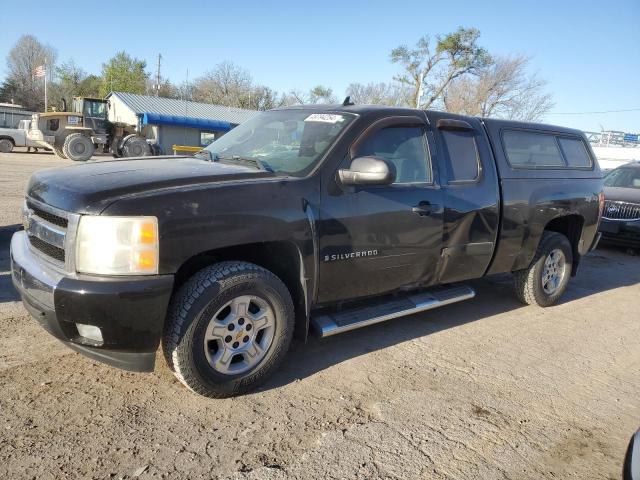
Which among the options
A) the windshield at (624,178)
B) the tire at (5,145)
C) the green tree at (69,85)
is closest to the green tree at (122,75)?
the green tree at (69,85)

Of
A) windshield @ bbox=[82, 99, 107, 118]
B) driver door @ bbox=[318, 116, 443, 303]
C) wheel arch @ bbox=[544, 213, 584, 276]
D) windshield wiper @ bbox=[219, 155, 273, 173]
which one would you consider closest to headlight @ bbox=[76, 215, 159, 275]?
windshield wiper @ bbox=[219, 155, 273, 173]

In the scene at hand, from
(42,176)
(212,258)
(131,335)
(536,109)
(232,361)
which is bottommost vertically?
(232,361)

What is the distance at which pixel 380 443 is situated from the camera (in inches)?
110

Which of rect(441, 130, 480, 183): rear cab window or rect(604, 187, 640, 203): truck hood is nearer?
rect(441, 130, 480, 183): rear cab window

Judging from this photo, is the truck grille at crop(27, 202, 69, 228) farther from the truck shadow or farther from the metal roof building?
the metal roof building

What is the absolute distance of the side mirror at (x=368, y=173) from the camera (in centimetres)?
332

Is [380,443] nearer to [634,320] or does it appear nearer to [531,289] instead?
[531,289]

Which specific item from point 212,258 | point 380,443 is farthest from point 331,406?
point 212,258

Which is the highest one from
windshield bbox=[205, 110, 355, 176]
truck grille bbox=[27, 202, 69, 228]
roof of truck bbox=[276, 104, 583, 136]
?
roof of truck bbox=[276, 104, 583, 136]

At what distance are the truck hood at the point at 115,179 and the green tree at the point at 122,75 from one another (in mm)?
60203

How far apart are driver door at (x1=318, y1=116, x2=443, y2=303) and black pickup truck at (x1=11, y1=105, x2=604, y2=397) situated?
11 millimetres

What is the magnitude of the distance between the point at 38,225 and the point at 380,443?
242 centimetres

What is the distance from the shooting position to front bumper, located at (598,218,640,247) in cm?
888

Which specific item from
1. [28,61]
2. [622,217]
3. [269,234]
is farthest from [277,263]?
[28,61]
